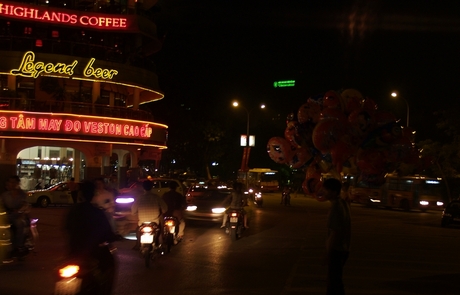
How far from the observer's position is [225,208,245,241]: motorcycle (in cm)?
1838

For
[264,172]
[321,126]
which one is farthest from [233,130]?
[321,126]

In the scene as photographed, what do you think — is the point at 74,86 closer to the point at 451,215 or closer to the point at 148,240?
the point at 451,215

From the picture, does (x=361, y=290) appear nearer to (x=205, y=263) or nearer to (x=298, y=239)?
(x=205, y=263)

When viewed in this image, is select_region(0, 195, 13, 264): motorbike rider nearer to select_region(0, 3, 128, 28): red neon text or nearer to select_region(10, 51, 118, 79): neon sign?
select_region(10, 51, 118, 79): neon sign

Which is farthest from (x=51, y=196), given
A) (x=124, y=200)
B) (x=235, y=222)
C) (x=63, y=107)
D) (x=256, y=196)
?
(x=235, y=222)

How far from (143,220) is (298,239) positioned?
25.1 feet

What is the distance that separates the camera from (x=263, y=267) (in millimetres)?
13344

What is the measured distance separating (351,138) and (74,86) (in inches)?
969

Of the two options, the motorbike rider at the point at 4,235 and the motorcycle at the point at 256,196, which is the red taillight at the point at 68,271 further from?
the motorcycle at the point at 256,196

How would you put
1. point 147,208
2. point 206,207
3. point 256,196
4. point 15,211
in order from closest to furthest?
1. point 15,211
2. point 147,208
3. point 206,207
4. point 256,196

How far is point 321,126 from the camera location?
19812mm

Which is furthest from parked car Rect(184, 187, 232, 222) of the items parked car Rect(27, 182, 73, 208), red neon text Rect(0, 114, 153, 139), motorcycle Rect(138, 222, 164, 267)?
red neon text Rect(0, 114, 153, 139)

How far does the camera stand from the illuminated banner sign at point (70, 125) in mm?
34906

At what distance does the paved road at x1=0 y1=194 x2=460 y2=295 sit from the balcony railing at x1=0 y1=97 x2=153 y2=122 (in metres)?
15.6
